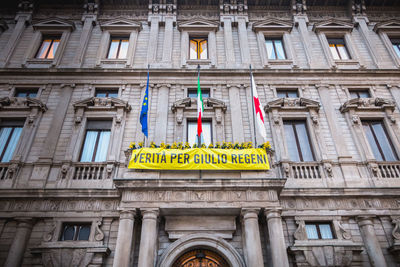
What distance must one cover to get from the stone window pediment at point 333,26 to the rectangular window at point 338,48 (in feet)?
2.14

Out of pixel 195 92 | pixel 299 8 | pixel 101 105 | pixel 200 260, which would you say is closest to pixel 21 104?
pixel 101 105

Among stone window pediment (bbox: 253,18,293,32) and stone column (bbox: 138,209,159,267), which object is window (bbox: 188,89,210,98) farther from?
stone column (bbox: 138,209,159,267)

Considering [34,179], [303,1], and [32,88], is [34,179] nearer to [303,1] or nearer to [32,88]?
[32,88]

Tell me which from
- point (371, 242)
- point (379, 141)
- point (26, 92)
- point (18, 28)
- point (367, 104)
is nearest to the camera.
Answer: point (371, 242)

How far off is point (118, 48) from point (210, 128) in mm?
8057

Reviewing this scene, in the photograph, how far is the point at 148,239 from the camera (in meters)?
9.02

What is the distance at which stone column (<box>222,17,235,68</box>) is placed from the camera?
15.2 m

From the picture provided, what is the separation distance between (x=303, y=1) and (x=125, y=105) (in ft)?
44.3

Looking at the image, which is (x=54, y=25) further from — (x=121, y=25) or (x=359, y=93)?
(x=359, y=93)

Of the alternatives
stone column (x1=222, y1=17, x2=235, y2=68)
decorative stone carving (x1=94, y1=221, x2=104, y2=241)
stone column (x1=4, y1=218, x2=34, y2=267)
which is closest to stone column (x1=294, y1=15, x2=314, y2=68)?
stone column (x1=222, y1=17, x2=235, y2=68)

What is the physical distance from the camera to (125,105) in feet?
43.5

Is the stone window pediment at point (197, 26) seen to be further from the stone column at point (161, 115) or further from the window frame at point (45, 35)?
the window frame at point (45, 35)

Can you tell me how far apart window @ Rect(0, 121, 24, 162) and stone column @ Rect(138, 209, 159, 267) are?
737cm

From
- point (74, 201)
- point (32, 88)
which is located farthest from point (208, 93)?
point (32, 88)
